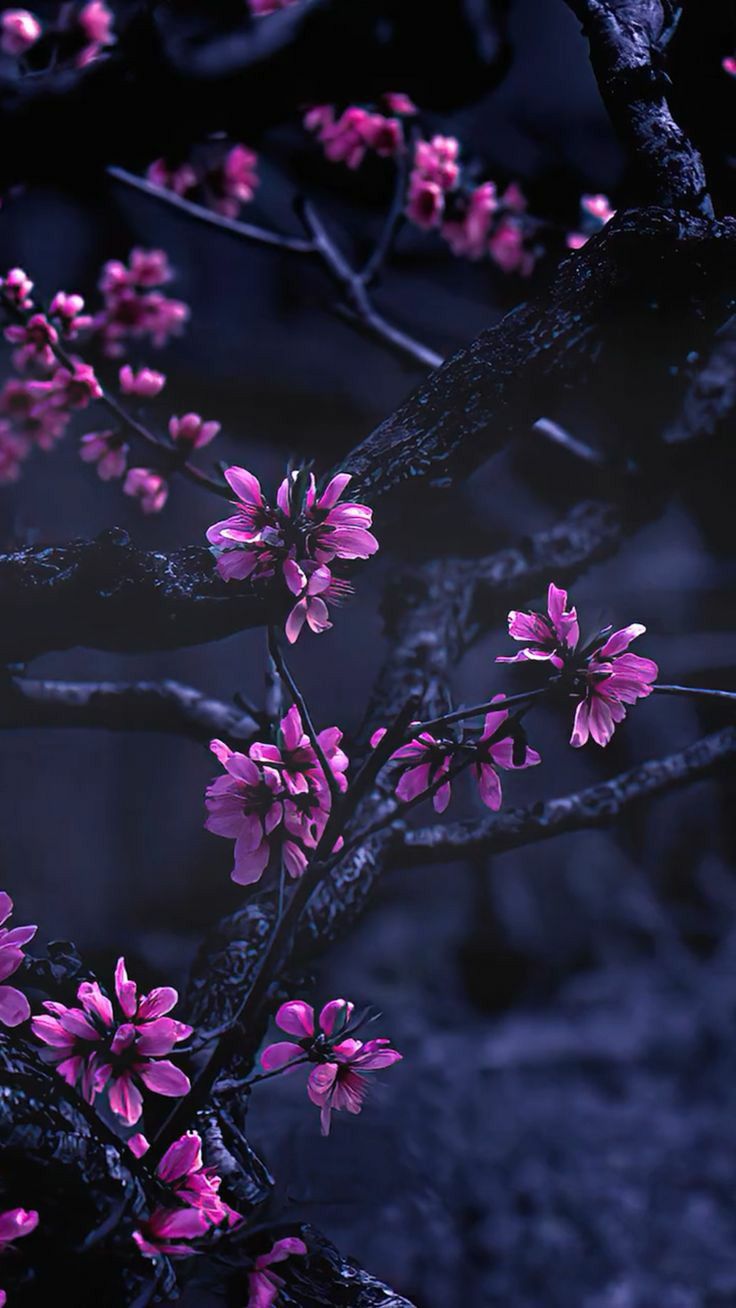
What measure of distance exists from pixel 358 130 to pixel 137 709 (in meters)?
1.33

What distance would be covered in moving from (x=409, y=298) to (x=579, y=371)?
1.01 meters

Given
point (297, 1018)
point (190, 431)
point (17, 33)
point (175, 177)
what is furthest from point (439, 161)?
point (297, 1018)

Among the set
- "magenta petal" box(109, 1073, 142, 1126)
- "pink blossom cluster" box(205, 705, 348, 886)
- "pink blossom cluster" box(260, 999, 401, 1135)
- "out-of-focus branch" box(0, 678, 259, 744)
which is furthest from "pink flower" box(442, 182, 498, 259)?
"magenta petal" box(109, 1073, 142, 1126)

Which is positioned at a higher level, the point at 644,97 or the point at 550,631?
the point at 644,97

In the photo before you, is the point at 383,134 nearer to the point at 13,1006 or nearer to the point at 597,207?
the point at 597,207

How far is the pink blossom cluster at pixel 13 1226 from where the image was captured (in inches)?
27.6

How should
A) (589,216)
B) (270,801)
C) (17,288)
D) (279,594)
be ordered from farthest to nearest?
(589,216)
(17,288)
(279,594)
(270,801)

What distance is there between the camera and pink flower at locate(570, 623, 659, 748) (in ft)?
2.55

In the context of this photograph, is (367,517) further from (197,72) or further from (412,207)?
(412,207)

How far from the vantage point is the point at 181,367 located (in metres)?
1.87

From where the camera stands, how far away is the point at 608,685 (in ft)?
2.57

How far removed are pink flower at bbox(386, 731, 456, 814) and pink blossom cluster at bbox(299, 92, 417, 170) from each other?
1513 millimetres

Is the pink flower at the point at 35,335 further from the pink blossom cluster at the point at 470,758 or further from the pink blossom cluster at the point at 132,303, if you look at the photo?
the pink blossom cluster at the point at 470,758

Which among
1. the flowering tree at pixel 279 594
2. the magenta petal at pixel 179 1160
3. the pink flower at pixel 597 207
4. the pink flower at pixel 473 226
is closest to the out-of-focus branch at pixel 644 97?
the flowering tree at pixel 279 594
